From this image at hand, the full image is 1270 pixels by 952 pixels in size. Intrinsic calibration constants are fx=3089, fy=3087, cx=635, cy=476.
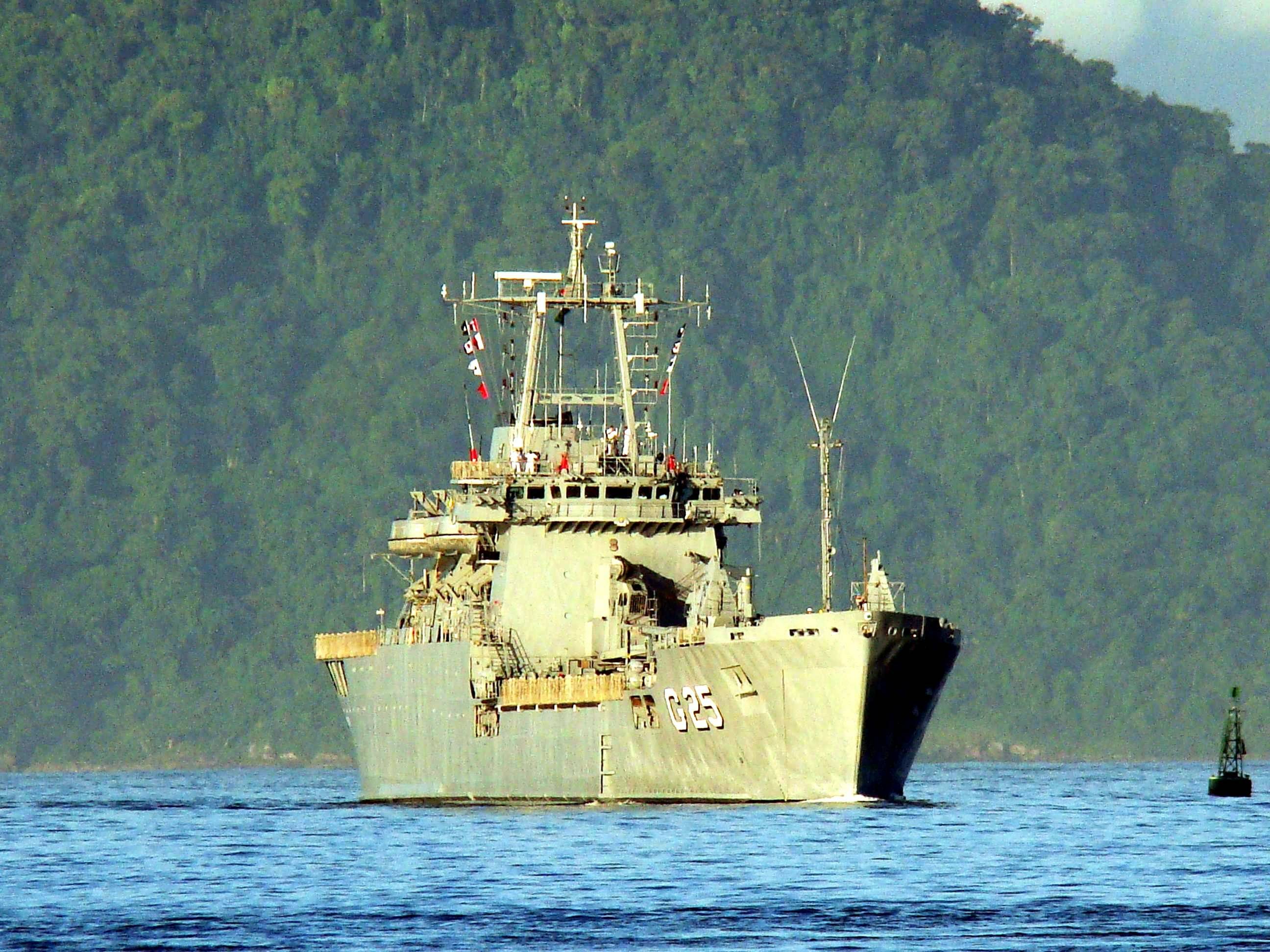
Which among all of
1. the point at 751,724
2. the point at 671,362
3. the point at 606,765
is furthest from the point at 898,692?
the point at 671,362

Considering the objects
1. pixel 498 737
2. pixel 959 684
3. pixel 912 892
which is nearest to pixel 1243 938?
pixel 912 892

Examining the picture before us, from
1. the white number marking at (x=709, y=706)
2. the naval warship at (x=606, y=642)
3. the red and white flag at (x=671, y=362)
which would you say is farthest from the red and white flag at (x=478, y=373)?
the white number marking at (x=709, y=706)

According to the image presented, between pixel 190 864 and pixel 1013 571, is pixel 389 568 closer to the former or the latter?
pixel 1013 571

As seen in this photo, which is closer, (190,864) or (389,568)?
(190,864)

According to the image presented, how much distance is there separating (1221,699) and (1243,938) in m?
134

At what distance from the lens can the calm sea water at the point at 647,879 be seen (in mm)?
48938

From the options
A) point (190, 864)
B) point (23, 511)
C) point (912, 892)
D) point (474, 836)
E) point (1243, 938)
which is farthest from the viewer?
point (23, 511)

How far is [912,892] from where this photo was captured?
176 ft

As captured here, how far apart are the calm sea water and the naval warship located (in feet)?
4.87

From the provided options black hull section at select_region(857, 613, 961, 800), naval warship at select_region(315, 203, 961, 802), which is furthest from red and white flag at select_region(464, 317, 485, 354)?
black hull section at select_region(857, 613, 961, 800)

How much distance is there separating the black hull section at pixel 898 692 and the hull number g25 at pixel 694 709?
3.58m

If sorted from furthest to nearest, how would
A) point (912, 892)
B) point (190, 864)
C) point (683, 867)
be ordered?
point (190, 864)
point (683, 867)
point (912, 892)

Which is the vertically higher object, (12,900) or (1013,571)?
(1013,571)

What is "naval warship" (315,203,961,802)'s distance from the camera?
6900cm
